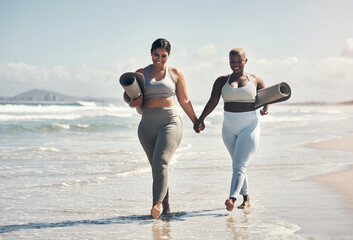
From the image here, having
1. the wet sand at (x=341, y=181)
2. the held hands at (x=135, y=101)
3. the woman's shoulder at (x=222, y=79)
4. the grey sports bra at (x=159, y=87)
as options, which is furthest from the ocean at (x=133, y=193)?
the woman's shoulder at (x=222, y=79)

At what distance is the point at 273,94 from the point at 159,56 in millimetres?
1347

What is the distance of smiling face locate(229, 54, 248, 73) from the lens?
5.75 m

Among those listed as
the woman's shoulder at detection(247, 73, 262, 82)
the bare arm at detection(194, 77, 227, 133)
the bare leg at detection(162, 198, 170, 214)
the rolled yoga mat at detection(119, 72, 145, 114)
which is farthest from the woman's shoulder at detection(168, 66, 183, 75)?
the bare leg at detection(162, 198, 170, 214)

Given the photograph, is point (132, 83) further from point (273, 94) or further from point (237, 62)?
point (273, 94)

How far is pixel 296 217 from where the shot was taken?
18.0ft

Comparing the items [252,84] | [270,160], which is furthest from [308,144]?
[252,84]

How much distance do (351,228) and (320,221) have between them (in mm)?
375

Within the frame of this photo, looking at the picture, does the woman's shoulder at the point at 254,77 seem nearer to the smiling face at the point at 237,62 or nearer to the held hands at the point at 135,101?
the smiling face at the point at 237,62

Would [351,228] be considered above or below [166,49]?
below

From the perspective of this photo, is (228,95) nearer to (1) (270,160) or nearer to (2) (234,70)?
(2) (234,70)

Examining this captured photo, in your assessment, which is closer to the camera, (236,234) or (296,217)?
(236,234)

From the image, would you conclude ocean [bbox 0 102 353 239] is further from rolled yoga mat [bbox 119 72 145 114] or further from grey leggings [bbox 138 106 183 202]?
rolled yoga mat [bbox 119 72 145 114]

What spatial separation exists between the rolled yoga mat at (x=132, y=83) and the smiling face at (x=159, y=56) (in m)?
0.25

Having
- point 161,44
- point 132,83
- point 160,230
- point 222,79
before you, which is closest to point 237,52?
point 222,79
